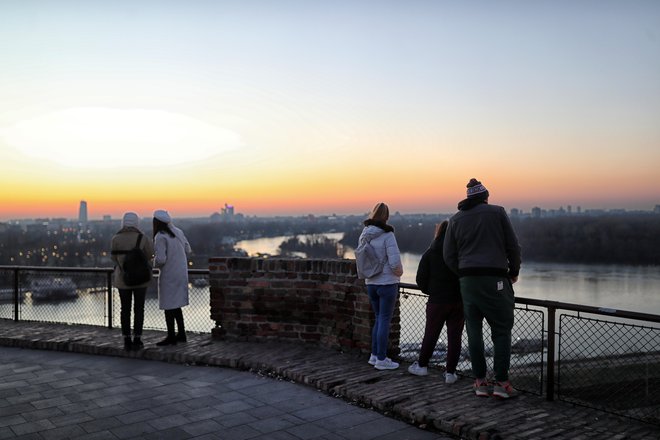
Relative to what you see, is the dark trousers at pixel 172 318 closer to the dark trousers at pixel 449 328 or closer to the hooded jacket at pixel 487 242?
the dark trousers at pixel 449 328

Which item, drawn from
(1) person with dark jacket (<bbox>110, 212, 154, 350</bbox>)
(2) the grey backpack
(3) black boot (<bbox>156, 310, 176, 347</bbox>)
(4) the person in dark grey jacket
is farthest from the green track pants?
(1) person with dark jacket (<bbox>110, 212, 154, 350</bbox>)

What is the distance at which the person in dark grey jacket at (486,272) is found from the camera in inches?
149

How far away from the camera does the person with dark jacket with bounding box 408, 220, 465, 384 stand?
434 cm

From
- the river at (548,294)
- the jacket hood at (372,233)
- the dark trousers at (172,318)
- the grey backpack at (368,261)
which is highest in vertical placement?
the jacket hood at (372,233)

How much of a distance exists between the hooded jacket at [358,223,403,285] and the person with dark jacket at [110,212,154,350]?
2.31 m

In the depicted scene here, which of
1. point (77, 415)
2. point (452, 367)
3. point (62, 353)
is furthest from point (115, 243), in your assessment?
point (452, 367)

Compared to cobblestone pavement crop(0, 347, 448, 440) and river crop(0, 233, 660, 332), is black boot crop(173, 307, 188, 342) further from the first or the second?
river crop(0, 233, 660, 332)

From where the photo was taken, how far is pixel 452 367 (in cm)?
432

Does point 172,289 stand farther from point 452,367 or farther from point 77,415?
point 452,367

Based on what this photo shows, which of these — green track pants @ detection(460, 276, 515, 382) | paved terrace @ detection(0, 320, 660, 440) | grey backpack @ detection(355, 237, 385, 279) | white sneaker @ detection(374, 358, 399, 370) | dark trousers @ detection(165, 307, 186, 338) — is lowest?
paved terrace @ detection(0, 320, 660, 440)

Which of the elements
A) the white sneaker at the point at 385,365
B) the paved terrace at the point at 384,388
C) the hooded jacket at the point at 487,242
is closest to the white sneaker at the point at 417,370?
the paved terrace at the point at 384,388

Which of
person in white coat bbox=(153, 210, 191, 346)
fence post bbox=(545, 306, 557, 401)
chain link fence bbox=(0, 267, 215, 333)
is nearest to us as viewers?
fence post bbox=(545, 306, 557, 401)

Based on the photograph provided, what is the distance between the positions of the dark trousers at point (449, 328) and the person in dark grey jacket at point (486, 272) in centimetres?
37

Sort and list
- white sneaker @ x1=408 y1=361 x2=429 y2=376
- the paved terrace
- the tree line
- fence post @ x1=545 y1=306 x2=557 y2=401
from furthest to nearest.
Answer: the tree line, white sneaker @ x1=408 y1=361 x2=429 y2=376, fence post @ x1=545 y1=306 x2=557 y2=401, the paved terrace
